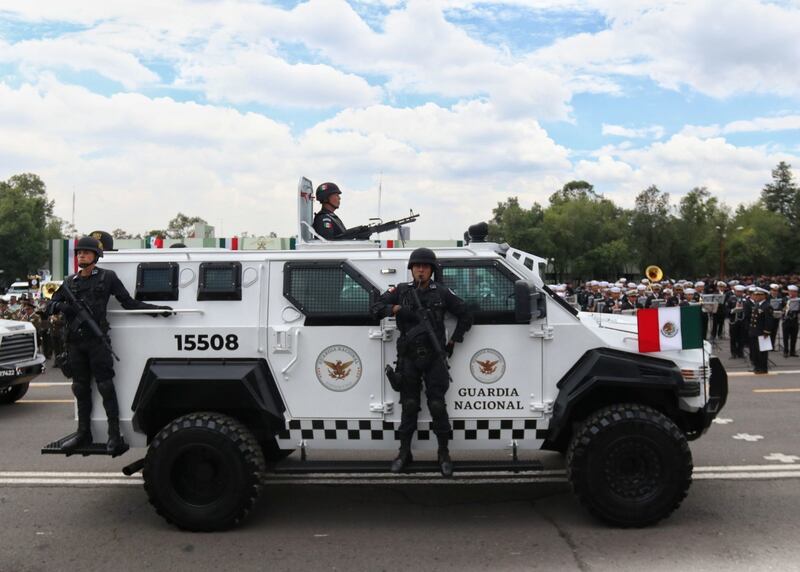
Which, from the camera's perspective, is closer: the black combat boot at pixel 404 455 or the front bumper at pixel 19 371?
the black combat boot at pixel 404 455

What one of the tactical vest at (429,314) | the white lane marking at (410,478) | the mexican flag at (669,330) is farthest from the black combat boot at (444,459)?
the mexican flag at (669,330)

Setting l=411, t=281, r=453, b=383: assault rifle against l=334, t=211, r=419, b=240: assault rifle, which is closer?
l=411, t=281, r=453, b=383: assault rifle

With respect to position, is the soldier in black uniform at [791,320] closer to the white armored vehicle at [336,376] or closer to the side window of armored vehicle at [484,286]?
the white armored vehicle at [336,376]

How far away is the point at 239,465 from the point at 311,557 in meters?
0.84

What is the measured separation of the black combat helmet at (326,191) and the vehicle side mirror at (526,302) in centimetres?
256

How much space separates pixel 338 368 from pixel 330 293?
573 millimetres

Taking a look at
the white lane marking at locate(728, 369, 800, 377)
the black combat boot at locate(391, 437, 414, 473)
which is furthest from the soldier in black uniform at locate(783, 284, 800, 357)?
the black combat boot at locate(391, 437, 414, 473)

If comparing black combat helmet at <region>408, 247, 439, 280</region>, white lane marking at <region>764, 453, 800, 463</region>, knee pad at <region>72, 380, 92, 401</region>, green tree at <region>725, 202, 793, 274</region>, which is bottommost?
white lane marking at <region>764, 453, 800, 463</region>

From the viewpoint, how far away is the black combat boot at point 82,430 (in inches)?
206

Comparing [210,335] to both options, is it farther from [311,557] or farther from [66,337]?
[311,557]

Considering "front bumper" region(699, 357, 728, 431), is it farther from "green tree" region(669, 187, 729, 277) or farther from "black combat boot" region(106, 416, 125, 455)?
"green tree" region(669, 187, 729, 277)

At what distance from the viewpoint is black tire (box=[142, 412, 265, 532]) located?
4.93 metres

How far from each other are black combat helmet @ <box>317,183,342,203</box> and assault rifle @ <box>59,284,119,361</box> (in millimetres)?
2571

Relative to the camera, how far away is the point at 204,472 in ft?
→ 16.6
